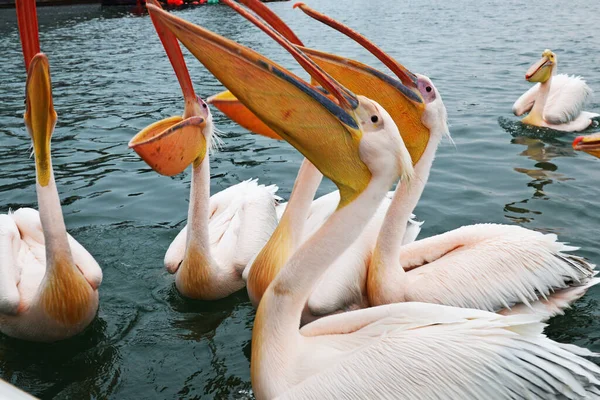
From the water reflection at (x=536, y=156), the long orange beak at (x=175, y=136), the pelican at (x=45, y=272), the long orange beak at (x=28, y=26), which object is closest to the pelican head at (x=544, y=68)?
the water reflection at (x=536, y=156)

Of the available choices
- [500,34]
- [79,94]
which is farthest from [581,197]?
[500,34]

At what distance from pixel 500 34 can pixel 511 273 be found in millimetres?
10901

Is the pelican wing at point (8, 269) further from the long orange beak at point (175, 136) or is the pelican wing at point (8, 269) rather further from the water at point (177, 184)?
the long orange beak at point (175, 136)

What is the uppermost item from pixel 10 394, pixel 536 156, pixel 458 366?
pixel 10 394

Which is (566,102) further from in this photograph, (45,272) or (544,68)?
(45,272)

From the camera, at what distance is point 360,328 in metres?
2.40

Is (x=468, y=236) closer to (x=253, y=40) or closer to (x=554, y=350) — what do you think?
(x=554, y=350)

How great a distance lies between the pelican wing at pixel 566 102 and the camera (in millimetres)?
6398

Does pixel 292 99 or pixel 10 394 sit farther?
pixel 292 99

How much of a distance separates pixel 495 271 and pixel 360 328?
901 mm

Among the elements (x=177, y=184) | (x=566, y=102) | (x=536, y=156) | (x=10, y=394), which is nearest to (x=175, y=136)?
(x=10, y=394)

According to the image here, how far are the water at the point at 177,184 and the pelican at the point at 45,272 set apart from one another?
6.0 inches

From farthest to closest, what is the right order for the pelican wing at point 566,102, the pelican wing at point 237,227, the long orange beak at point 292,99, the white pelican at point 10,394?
the pelican wing at point 566,102 → the pelican wing at point 237,227 → the long orange beak at point 292,99 → the white pelican at point 10,394

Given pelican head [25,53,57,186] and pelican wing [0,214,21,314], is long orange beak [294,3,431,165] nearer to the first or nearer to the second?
pelican head [25,53,57,186]
